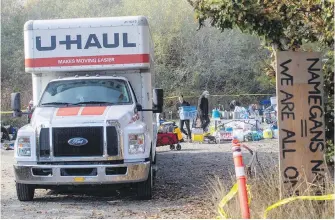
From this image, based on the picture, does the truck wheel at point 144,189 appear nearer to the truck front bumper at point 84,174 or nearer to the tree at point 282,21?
the truck front bumper at point 84,174

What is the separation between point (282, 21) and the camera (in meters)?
7.26

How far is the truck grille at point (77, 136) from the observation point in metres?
9.10

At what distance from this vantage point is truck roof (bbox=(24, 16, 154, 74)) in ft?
35.0

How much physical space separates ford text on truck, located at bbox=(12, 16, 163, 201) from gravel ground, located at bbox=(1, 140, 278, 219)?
37 centimetres

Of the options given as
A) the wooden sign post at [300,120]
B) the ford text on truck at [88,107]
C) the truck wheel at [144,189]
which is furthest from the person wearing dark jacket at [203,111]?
the wooden sign post at [300,120]

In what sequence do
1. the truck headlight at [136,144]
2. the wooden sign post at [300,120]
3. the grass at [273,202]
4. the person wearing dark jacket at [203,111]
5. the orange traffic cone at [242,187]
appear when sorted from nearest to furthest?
the orange traffic cone at [242,187]
the grass at [273,202]
the wooden sign post at [300,120]
the truck headlight at [136,144]
the person wearing dark jacket at [203,111]

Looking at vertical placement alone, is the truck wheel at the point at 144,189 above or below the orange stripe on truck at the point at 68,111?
below

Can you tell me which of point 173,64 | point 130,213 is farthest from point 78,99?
point 173,64

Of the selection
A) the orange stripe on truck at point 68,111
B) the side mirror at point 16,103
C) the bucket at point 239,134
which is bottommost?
the bucket at point 239,134

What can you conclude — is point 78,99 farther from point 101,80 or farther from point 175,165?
point 175,165

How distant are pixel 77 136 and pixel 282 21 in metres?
3.78

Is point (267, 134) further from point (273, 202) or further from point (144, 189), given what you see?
point (273, 202)

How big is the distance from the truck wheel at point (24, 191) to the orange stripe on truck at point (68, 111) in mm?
1288

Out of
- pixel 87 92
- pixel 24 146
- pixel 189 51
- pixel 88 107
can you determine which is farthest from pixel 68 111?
pixel 189 51
